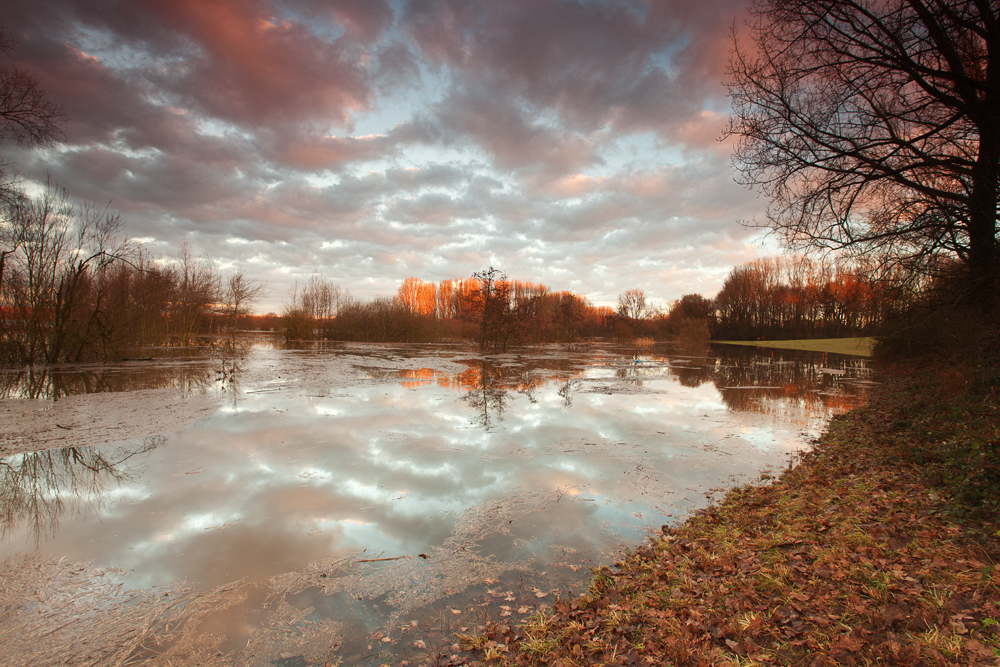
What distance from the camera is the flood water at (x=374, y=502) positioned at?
3.40 m

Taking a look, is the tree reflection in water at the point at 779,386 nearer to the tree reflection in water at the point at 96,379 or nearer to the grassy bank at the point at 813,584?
the grassy bank at the point at 813,584

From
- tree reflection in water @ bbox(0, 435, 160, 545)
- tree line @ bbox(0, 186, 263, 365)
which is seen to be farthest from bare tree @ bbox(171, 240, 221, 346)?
tree reflection in water @ bbox(0, 435, 160, 545)

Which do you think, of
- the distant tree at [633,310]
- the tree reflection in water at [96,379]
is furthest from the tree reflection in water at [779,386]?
the distant tree at [633,310]

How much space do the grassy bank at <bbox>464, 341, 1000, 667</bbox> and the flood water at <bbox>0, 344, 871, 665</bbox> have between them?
1.54 ft

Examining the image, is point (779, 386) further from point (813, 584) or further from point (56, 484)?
point (56, 484)

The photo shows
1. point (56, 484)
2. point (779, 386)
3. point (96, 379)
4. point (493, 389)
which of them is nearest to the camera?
point (56, 484)

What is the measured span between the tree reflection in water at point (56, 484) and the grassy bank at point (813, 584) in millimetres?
5106

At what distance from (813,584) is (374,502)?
4507 mm

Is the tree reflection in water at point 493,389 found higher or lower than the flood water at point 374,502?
higher

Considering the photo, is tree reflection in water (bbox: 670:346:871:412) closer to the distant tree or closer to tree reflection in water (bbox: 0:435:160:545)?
tree reflection in water (bbox: 0:435:160:545)

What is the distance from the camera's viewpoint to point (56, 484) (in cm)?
567

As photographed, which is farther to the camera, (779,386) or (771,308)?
(771,308)

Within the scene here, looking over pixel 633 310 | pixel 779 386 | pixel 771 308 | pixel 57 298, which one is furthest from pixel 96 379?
pixel 771 308

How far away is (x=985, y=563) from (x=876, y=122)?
624 cm
